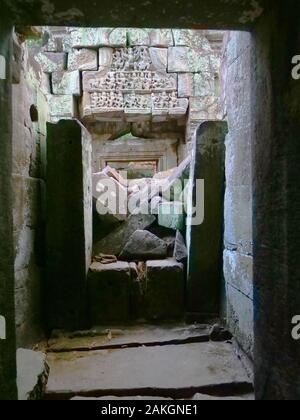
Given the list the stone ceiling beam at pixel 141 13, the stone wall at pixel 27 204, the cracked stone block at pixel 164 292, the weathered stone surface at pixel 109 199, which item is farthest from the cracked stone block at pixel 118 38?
the stone ceiling beam at pixel 141 13

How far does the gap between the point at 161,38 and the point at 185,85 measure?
901 mm

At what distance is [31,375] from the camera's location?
1.89 m

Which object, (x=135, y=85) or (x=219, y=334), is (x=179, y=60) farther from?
(x=219, y=334)

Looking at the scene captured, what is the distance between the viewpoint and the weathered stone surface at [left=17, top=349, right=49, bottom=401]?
67.8 inches

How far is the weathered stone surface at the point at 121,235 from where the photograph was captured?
3354 mm

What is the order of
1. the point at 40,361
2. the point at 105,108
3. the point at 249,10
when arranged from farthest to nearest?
the point at 105,108, the point at 40,361, the point at 249,10

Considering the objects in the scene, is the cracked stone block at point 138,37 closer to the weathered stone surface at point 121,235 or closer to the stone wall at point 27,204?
the stone wall at point 27,204

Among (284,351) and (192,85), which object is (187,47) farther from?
(284,351)

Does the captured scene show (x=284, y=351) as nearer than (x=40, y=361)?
Yes

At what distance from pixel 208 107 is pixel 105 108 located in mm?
1756

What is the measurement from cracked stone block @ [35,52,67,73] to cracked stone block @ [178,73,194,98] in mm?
2042

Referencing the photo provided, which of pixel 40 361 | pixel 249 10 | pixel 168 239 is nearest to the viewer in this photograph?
pixel 249 10

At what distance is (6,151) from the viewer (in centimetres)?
140

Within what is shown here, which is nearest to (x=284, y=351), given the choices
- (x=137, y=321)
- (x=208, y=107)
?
(x=137, y=321)
